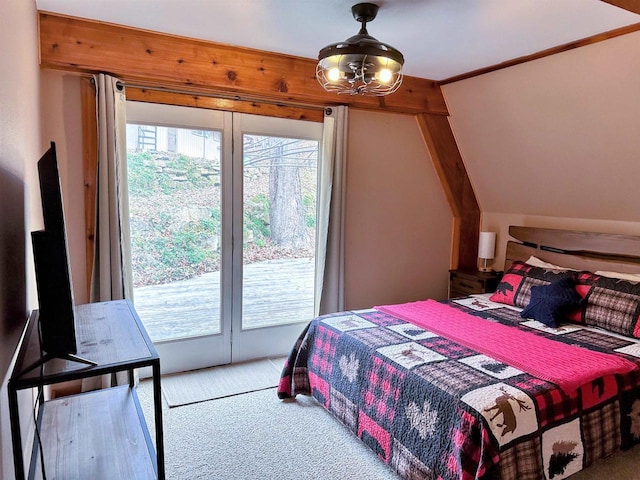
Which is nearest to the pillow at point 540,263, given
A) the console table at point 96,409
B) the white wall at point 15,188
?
the console table at point 96,409

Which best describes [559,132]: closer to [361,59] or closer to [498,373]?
[361,59]

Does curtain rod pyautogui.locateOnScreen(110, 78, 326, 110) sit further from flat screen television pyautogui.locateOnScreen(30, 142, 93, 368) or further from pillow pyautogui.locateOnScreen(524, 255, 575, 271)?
pillow pyautogui.locateOnScreen(524, 255, 575, 271)

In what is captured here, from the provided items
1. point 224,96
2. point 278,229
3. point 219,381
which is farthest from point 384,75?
point 219,381

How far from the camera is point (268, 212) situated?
142 inches

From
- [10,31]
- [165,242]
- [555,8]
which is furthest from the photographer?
[165,242]

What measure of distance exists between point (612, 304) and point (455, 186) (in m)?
1.80

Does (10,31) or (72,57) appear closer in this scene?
(10,31)

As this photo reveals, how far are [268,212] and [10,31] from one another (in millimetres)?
2233

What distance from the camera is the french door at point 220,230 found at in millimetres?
3180

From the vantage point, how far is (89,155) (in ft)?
9.57

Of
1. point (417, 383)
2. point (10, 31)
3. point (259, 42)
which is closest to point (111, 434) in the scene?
point (417, 383)

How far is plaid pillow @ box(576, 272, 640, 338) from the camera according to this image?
284 cm

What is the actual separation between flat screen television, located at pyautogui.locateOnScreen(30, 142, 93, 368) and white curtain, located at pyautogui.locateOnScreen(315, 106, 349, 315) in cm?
246

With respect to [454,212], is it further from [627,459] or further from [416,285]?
[627,459]
